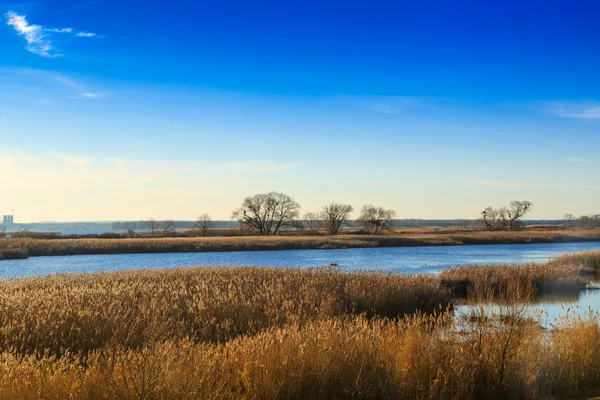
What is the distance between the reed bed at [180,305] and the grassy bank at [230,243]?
3114 cm

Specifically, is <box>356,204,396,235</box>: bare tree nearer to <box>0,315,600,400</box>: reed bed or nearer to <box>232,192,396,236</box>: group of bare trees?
<box>232,192,396,236</box>: group of bare trees

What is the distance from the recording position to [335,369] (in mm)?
7039

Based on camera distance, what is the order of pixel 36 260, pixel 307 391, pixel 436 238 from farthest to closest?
1. pixel 436 238
2. pixel 36 260
3. pixel 307 391

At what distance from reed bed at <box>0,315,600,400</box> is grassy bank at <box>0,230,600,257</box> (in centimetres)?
4446

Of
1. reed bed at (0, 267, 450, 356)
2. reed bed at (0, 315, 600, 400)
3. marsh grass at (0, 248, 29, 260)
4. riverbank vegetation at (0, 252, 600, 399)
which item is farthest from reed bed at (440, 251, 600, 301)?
marsh grass at (0, 248, 29, 260)

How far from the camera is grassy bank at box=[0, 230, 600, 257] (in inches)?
1918

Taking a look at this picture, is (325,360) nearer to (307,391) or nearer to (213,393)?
(307,391)

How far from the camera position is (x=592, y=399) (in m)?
7.51

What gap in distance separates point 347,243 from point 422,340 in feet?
170

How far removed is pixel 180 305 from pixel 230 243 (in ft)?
138

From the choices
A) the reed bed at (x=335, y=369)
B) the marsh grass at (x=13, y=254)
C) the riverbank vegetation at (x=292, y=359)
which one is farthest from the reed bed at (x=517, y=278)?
the marsh grass at (x=13, y=254)

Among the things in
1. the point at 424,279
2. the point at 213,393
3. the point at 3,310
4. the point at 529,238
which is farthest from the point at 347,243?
the point at 213,393

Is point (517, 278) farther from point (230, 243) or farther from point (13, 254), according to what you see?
point (13, 254)

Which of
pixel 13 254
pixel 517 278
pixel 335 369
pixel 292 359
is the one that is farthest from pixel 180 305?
pixel 13 254
